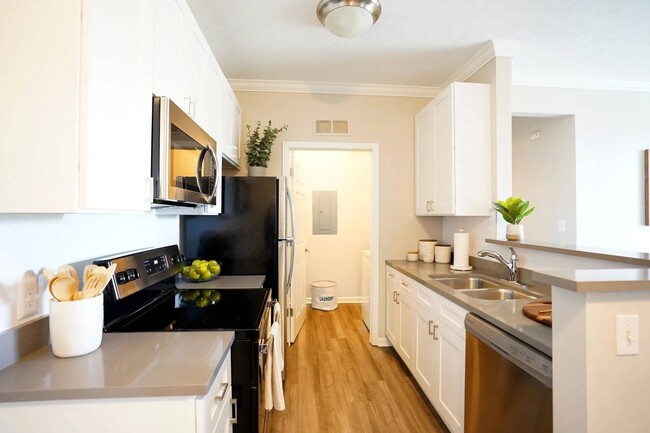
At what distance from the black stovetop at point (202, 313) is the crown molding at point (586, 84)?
3.04m

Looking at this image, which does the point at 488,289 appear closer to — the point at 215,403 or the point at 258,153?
the point at 215,403

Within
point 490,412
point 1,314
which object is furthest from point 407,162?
point 1,314

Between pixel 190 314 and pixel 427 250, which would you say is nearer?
pixel 190 314

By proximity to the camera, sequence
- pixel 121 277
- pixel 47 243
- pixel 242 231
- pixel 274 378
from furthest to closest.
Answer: pixel 242 231
pixel 274 378
pixel 121 277
pixel 47 243

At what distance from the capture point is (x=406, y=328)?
2.45m

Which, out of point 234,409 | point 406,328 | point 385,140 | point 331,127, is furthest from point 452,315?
point 331,127

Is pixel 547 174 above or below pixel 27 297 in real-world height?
above

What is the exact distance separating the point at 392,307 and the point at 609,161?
2.60 m

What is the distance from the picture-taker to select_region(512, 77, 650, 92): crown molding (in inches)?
109

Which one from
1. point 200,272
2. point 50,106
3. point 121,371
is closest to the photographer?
point 50,106

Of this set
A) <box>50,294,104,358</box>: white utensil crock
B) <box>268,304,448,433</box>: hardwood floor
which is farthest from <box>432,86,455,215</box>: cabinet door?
<box>50,294,104,358</box>: white utensil crock

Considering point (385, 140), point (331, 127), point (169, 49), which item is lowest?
point (169, 49)

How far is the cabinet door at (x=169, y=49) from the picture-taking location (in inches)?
44.9

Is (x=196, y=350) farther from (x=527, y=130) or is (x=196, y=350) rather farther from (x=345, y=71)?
(x=527, y=130)
